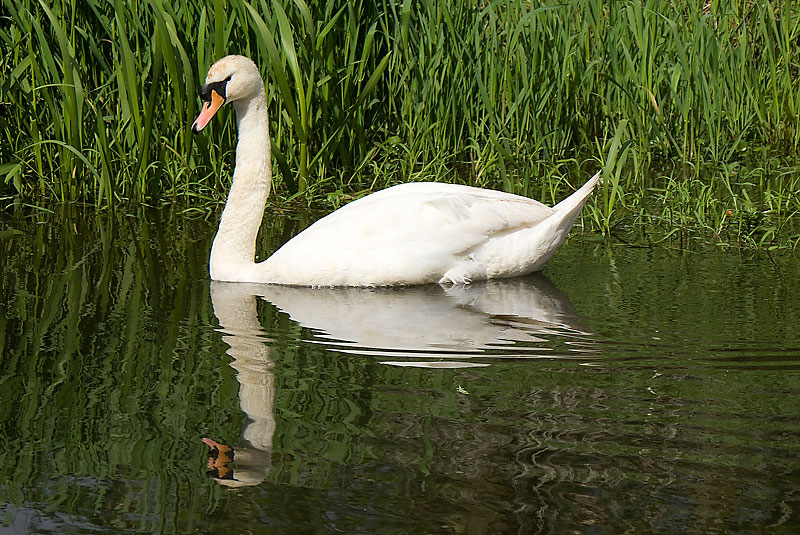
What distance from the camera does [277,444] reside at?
353 cm

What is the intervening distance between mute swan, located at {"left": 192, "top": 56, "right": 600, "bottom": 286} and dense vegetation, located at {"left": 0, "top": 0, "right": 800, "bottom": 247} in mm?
759

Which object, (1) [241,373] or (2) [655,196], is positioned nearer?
(1) [241,373]

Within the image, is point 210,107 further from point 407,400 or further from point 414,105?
point 407,400

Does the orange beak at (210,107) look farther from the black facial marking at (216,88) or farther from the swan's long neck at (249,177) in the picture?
the swan's long neck at (249,177)

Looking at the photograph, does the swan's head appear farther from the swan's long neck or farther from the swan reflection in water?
the swan reflection in water

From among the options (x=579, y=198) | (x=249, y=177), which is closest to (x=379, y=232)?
(x=249, y=177)

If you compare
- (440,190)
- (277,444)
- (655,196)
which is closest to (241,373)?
(277,444)

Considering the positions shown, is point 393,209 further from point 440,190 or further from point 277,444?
point 277,444

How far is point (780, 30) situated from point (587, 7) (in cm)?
154

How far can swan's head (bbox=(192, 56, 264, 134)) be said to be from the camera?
18.9 ft

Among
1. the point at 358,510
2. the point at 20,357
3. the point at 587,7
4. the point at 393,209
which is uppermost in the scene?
the point at 587,7

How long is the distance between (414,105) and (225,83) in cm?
196

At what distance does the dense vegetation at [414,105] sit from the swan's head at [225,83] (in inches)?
36.4

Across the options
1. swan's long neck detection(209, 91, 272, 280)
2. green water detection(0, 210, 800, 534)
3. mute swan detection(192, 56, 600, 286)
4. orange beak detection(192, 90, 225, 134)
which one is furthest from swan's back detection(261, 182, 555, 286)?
orange beak detection(192, 90, 225, 134)
